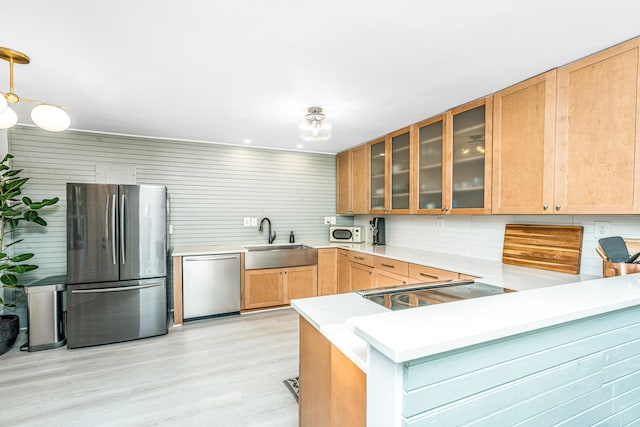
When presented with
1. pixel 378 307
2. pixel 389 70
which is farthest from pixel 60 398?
pixel 389 70

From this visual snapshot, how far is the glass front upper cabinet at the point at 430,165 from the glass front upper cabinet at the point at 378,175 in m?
0.67

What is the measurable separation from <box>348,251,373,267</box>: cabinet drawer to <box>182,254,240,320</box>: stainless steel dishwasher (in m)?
1.52

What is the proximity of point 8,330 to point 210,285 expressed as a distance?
75.9 inches

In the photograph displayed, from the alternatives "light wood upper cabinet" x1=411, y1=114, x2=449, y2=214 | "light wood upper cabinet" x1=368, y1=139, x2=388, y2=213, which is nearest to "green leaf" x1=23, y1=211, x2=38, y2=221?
"light wood upper cabinet" x1=368, y1=139, x2=388, y2=213

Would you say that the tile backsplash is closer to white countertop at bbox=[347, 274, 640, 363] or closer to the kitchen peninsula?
the kitchen peninsula

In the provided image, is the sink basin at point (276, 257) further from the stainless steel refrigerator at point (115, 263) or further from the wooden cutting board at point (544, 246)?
the wooden cutting board at point (544, 246)

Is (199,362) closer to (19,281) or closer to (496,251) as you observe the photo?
(19,281)

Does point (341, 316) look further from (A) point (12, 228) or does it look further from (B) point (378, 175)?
(A) point (12, 228)

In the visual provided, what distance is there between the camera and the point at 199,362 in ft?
9.10

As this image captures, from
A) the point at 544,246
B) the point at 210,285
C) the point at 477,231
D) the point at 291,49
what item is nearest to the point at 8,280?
the point at 210,285

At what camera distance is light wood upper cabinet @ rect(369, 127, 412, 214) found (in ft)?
11.9

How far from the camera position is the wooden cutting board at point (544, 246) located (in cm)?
228

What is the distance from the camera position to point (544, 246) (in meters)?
2.48

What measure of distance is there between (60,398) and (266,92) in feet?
9.32
